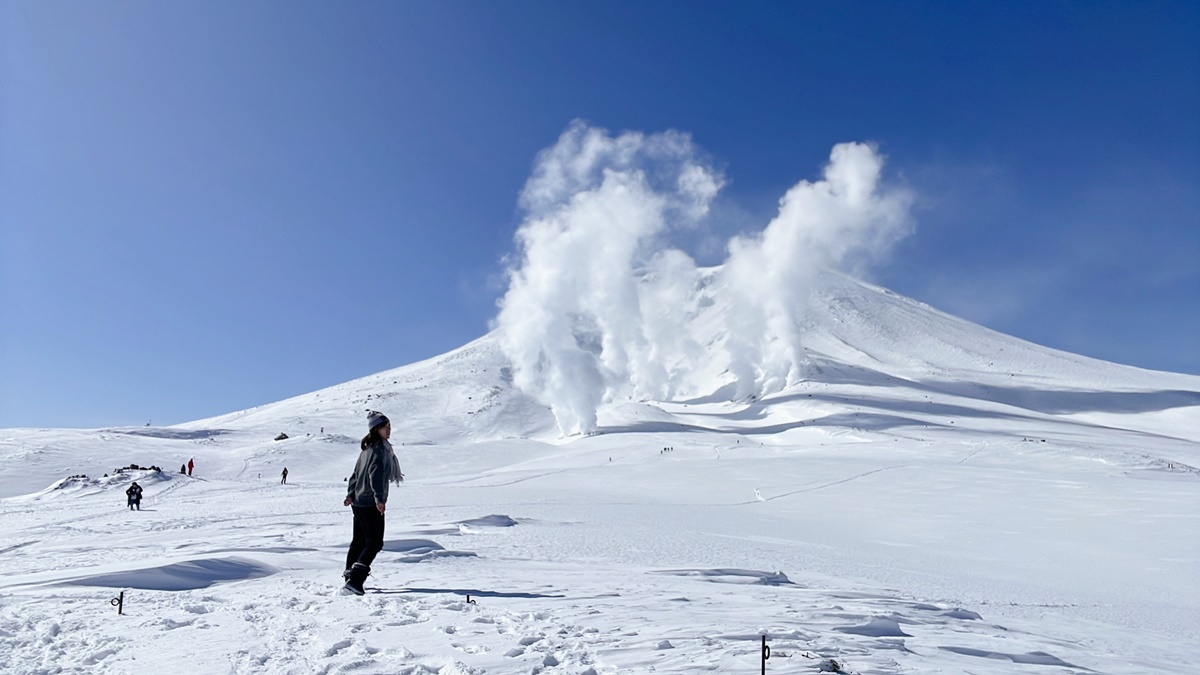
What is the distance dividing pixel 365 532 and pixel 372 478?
0.57m

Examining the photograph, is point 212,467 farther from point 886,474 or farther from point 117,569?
point 117,569

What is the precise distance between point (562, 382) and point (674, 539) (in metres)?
70.1

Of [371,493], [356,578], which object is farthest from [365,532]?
[356,578]

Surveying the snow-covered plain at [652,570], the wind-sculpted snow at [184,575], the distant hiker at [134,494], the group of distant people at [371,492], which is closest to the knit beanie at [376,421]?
the group of distant people at [371,492]

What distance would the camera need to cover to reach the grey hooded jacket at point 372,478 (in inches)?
297

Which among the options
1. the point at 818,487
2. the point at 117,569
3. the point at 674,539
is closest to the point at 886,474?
the point at 818,487

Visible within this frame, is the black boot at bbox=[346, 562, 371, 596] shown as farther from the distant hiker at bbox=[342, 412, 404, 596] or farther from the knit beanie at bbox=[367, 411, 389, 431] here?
the knit beanie at bbox=[367, 411, 389, 431]

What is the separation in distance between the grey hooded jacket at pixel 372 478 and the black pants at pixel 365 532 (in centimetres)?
9

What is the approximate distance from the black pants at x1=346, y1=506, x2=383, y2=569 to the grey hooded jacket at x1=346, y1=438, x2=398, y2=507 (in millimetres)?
86

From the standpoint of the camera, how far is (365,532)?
7445 millimetres

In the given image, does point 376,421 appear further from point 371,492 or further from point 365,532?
point 365,532

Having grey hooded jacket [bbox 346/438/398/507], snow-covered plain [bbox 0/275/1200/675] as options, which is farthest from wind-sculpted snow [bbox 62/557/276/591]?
grey hooded jacket [bbox 346/438/398/507]

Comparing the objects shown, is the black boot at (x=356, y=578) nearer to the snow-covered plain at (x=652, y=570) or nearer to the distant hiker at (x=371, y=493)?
the snow-covered plain at (x=652, y=570)

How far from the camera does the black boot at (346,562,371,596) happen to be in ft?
22.3
